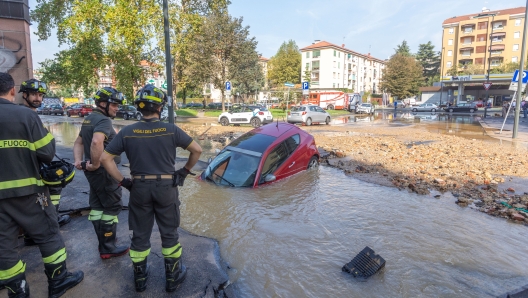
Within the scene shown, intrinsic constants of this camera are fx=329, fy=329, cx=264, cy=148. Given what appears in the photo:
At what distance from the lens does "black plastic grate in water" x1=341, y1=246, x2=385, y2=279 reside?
149 inches

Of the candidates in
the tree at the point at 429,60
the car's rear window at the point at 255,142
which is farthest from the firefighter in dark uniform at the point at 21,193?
the tree at the point at 429,60

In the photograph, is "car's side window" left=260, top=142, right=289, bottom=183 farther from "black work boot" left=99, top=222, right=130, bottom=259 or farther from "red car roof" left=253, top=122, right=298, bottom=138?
"black work boot" left=99, top=222, right=130, bottom=259

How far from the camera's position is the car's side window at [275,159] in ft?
22.2

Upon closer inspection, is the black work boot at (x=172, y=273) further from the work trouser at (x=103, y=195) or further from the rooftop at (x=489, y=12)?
the rooftop at (x=489, y=12)

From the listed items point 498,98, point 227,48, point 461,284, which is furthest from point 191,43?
point 498,98

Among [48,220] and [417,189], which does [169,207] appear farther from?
[417,189]

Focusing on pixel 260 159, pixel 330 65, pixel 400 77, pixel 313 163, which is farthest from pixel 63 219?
pixel 330 65

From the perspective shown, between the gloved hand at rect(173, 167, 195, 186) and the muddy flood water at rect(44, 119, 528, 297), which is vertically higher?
the gloved hand at rect(173, 167, 195, 186)

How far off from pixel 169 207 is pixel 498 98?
243ft

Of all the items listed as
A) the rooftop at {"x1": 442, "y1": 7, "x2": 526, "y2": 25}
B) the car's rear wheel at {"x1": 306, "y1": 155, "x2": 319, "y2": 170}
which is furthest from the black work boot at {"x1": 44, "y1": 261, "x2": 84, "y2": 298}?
the rooftop at {"x1": 442, "y1": 7, "x2": 526, "y2": 25}

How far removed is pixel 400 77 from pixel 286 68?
2581 centimetres

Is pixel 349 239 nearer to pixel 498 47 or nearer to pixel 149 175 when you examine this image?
pixel 149 175

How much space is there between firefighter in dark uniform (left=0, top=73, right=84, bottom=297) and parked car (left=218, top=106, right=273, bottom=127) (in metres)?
19.6

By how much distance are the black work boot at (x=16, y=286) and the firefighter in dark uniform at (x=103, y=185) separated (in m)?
0.94
